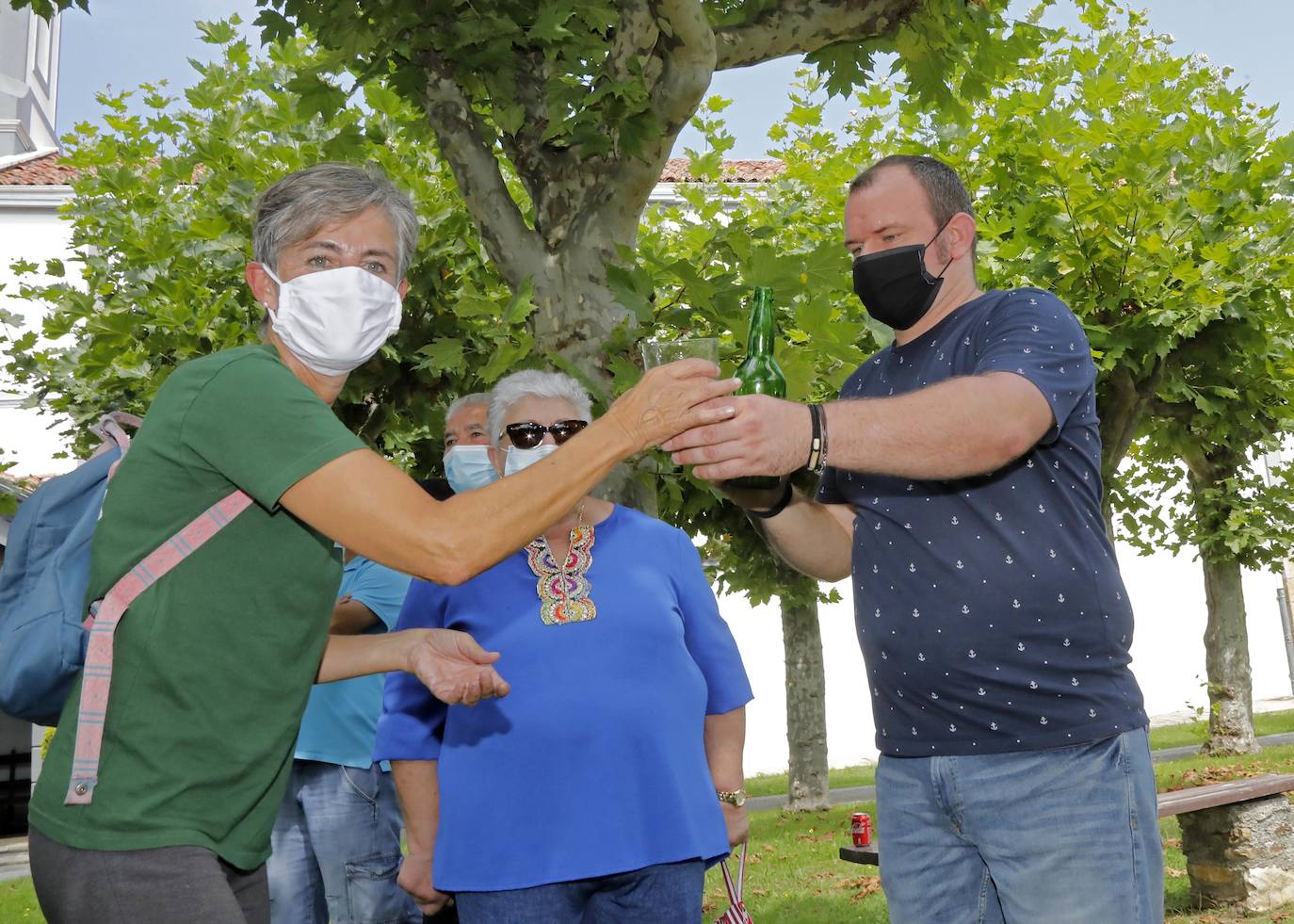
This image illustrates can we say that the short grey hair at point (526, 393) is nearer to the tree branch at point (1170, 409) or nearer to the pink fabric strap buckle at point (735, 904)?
the pink fabric strap buckle at point (735, 904)

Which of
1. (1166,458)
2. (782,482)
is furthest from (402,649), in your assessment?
(1166,458)

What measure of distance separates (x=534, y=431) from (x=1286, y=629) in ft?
98.3

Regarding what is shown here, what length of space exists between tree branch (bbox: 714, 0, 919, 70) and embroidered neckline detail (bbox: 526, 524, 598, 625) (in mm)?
2297

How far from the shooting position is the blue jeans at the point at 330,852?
4.07m

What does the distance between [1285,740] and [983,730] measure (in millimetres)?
19482

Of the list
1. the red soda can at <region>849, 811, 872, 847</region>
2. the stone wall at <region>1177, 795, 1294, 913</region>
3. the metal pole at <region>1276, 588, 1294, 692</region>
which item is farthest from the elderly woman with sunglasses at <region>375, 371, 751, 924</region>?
the metal pole at <region>1276, 588, 1294, 692</region>

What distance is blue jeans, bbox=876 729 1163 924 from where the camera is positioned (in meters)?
2.35

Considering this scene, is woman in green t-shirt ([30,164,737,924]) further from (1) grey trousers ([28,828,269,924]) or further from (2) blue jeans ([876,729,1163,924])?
(2) blue jeans ([876,729,1163,924])

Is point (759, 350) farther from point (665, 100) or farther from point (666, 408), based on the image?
point (665, 100)

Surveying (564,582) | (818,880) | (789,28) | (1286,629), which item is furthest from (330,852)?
(1286,629)

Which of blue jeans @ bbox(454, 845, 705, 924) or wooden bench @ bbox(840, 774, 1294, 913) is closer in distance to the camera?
blue jeans @ bbox(454, 845, 705, 924)

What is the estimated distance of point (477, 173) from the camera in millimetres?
4668

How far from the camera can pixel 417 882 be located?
3430mm

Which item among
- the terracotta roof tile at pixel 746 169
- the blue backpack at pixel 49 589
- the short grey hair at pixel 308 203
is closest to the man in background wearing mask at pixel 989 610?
the short grey hair at pixel 308 203
